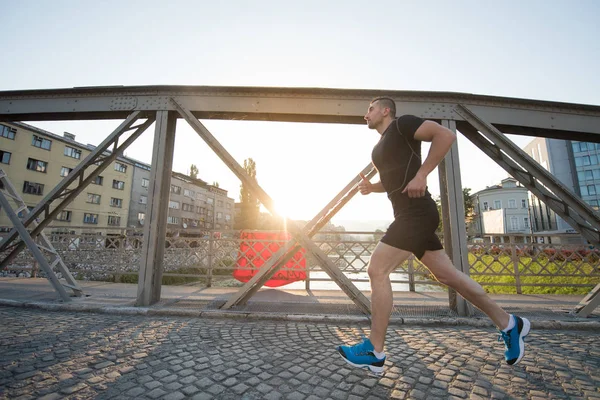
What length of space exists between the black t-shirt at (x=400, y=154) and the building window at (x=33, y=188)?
4142 centimetres

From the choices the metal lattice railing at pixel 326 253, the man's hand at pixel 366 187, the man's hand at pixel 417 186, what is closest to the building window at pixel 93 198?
the metal lattice railing at pixel 326 253

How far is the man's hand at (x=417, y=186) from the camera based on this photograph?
84.8 inches

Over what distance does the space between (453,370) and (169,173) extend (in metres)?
5.02

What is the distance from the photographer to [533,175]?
424 cm

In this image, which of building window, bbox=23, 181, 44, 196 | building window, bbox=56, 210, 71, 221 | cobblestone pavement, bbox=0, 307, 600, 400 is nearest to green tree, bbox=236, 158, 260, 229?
building window, bbox=56, 210, 71, 221

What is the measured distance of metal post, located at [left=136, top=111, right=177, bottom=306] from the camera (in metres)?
4.33

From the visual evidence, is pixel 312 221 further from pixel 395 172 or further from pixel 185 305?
pixel 185 305

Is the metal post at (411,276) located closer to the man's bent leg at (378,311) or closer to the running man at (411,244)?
the running man at (411,244)

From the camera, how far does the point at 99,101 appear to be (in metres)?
4.87

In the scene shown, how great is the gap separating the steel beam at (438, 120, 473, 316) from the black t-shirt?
2289 mm

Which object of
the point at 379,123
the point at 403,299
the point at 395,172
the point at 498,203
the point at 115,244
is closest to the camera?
the point at 395,172

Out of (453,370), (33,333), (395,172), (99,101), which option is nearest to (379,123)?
(395,172)

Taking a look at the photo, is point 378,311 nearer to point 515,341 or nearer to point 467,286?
point 467,286

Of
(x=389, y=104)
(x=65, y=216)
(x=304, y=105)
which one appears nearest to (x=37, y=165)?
(x=65, y=216)
